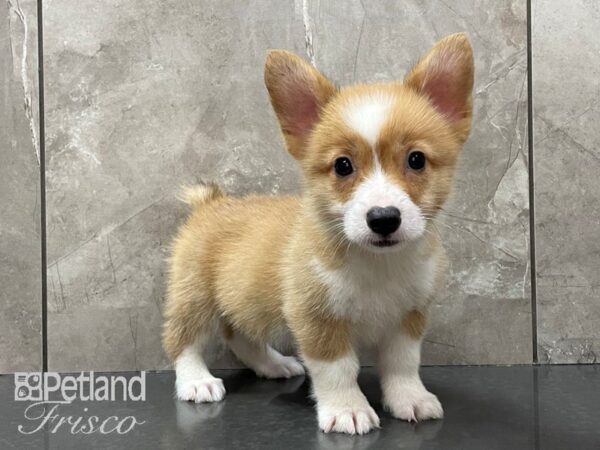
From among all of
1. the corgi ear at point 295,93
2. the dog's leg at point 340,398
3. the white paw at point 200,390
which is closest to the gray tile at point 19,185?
the white paw at point 200,390

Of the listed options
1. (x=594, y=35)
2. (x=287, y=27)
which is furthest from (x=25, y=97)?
(x=594, y=35)

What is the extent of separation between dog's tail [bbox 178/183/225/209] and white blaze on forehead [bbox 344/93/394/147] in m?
0.65

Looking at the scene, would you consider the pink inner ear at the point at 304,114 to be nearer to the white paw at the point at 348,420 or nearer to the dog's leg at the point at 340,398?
the dog's leg at the point at 340,398

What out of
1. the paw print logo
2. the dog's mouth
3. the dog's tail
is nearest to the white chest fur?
the dog's mouth

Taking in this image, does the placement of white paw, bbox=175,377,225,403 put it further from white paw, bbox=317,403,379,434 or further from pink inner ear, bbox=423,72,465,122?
pink inner ear, bbox=423,72,465,122

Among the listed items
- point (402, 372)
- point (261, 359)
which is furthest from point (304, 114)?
point (261, 359)

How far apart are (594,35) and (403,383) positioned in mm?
1183

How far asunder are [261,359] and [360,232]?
78cm

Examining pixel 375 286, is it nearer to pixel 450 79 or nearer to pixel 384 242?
pixel 384 242

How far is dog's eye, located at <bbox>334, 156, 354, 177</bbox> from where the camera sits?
152cm

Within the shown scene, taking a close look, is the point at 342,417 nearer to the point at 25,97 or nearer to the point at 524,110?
the point at 524,110

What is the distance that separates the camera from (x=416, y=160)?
152cm

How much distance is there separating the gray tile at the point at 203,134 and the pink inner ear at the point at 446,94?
0.45m

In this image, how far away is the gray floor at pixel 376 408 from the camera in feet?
4.84
